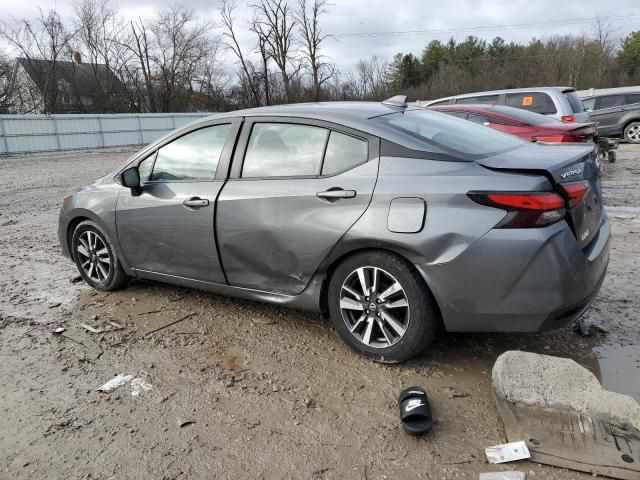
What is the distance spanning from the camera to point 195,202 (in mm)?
3730

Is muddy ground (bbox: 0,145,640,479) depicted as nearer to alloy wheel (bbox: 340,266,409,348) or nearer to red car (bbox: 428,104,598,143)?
alloy wheel (bbox: 340,266,409,348)

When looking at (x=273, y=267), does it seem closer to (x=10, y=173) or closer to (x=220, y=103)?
(x=10, y=173)

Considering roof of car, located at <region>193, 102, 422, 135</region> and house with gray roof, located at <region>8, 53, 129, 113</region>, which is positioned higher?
house with gray roof, located at <region>8, 53, 129, 113</region>

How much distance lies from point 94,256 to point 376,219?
2938mm

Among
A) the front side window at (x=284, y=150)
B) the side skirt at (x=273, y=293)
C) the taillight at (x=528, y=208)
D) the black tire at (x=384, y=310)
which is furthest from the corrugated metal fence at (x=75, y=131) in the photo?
the taillight at (x=528, y=208)

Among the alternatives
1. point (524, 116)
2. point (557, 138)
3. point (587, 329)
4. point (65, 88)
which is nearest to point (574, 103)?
point (524, 116)

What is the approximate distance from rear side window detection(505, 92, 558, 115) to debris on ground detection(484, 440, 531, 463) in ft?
28.6

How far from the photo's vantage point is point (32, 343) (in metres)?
3.82

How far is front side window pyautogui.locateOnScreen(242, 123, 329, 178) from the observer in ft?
11.0

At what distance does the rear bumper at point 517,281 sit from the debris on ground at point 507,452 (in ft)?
2.10

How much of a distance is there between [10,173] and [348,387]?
17.3 m

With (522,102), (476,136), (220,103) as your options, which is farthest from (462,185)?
(220,103)

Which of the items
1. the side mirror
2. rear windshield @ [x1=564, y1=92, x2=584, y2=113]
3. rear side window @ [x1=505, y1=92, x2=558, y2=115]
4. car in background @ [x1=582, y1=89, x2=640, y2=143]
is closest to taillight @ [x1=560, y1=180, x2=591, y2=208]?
the side mirror

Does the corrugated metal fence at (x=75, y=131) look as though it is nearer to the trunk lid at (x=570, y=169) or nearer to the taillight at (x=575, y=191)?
the trunk lid at (x=570, y=169)
